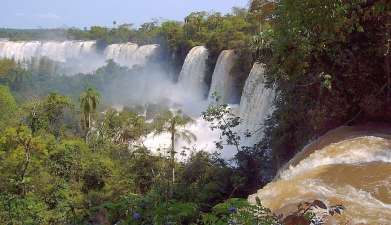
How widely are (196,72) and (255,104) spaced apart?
13.3 meters

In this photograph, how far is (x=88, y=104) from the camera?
26.8 meters

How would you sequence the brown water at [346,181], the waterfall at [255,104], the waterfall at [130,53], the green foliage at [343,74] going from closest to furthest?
the brown water at [346,181]
the green foliage at [343,74]
the waterfall at [255,104]
the waterfall at [130,53]

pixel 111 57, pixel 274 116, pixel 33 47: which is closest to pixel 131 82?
pixel 111 57

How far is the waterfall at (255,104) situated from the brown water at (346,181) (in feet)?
27.6

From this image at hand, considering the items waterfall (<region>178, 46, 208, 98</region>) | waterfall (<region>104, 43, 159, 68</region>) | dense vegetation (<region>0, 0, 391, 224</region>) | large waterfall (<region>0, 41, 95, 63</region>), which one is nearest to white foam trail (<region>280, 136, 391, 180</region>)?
dense vegetation (<region>0, 0, 391, 224</region>)

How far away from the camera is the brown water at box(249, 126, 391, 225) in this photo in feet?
16.0

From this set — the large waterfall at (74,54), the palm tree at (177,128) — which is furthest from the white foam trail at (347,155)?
the large waterfall at (74,54)

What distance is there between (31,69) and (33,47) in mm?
8204

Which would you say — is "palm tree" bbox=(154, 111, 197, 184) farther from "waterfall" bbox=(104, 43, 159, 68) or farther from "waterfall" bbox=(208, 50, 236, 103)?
"waterfall" bbox=(104, 43, 159, 68)

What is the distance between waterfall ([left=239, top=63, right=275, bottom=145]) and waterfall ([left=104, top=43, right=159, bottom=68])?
84.6 ft

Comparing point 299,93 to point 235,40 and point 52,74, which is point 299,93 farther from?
point 52,74

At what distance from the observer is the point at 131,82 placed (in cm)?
4741

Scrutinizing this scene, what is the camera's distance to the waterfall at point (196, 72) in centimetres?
3016

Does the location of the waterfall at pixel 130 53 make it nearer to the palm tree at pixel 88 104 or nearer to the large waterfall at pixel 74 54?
the large waterfall at pixel 74 54
